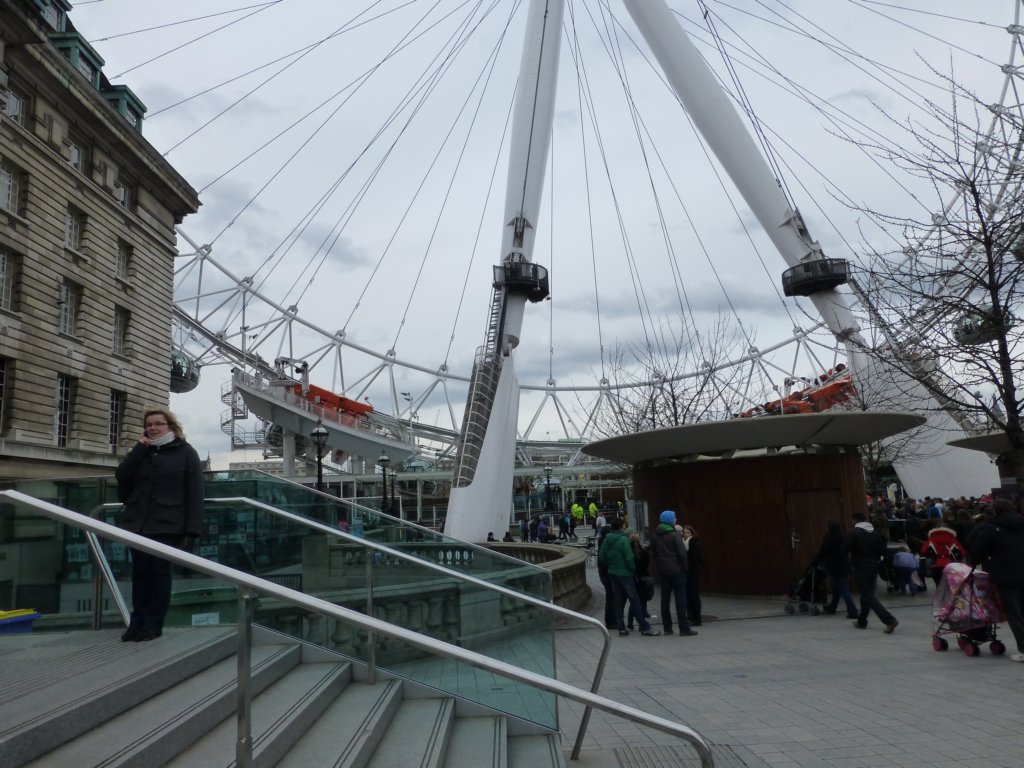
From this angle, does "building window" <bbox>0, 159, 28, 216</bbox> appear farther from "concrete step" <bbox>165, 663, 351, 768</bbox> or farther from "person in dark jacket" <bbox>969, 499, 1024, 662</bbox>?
"person in dark jacket" <bbox>969, 499, 1024, 662</bbox>

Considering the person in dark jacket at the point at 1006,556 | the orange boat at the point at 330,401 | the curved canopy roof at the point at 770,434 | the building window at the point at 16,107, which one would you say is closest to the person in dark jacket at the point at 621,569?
the curved canopy roof at the point at 770,434

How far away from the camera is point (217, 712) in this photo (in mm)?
3562

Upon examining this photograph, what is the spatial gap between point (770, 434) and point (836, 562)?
103 inches

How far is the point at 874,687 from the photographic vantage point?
753 centimetres

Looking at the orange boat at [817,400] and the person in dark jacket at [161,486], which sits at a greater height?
the orange boat at [817,400]

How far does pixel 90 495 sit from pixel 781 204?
2520 centimetres

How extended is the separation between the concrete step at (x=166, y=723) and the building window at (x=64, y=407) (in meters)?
24.9

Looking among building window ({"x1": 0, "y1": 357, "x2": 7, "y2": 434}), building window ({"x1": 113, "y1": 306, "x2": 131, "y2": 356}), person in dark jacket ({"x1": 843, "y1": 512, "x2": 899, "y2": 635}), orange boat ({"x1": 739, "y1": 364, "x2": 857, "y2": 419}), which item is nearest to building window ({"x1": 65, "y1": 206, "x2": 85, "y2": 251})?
building window ({"x1": 113, "y1": 306, "x2": 131, "y2": 356})

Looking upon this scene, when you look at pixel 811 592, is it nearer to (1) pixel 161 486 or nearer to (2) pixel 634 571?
(2) pixel 634 571

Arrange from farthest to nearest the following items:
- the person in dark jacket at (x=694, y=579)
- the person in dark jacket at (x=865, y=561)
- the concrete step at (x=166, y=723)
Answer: the person in dark jacket at (x=694, y=579)
the person in dark jacket at (x=865, y=561)
the concrete step at (x=166, y=723)

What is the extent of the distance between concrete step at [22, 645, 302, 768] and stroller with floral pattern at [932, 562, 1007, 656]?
7.69 metres

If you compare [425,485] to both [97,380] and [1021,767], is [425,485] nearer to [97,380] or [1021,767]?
[97,380]

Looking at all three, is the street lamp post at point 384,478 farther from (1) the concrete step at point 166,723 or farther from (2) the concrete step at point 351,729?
(1) the concrete step at point 166,723

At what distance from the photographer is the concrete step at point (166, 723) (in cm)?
302
